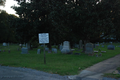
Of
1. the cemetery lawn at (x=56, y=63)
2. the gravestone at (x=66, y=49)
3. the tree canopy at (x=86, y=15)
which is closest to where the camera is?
the cemetery lawn at (x=56, y=63)

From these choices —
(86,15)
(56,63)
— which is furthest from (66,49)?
(56,63)

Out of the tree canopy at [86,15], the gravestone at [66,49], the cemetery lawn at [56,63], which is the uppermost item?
the tree canopy at [86,15]

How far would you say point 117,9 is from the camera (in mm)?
15711

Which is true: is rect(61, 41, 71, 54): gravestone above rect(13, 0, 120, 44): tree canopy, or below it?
below

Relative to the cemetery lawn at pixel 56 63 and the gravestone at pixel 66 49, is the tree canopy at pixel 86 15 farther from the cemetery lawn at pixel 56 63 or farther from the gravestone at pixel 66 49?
the cemetery lawn at pixel 56 63

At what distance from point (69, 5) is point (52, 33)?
12273mm

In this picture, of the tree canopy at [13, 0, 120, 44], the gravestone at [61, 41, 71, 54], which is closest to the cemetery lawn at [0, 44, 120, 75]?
the tree canopy at [13, 0, 120, 44]

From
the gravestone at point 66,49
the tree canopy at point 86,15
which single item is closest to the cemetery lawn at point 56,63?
the tree canopy at point 86,15

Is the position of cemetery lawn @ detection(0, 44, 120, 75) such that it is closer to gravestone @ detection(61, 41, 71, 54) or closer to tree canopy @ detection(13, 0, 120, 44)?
tree canopy @ detection(13, 0, 120, 44)

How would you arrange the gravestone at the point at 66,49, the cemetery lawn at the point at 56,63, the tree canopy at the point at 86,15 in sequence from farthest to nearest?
the gravestone at the point at 66,49 → the tree canopy at the point at 86,15 → the cemetery lawn at the point at 56,63

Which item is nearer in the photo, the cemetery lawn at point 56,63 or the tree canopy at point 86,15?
the cemetery lawn at point 56,63

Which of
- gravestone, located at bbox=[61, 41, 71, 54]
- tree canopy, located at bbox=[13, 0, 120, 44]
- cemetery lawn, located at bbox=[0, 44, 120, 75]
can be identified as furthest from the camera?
gravestone, located at bbox=[61, 41, 71, 54]

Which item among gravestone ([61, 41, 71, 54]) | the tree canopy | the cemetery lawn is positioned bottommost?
the cemetery lawn

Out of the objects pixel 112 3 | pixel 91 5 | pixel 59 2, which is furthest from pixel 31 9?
pixel 112 3
